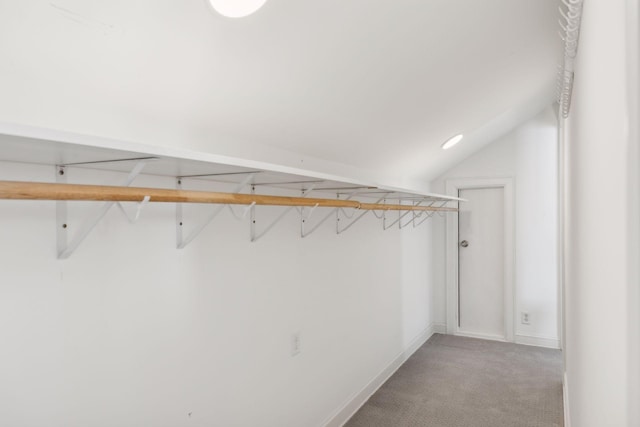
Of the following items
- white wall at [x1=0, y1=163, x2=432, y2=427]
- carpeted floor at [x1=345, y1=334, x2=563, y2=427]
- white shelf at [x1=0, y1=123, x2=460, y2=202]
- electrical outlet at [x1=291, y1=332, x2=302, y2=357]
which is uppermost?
white shelf at [x1=0, y1=123, x2=460, y2=202]

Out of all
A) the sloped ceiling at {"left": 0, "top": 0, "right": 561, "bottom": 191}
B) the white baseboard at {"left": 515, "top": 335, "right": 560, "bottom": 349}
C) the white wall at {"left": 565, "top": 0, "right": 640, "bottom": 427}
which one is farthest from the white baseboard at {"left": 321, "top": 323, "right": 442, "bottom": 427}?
the white wall at {"left": 565, "top": 0, "right": 640, "bottom": 427}

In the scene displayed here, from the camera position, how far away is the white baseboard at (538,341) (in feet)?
13.7

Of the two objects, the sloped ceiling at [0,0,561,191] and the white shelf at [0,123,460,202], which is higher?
the sloped ceiling at [0,0,561,191]

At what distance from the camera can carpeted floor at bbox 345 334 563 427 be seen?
2.79 meters

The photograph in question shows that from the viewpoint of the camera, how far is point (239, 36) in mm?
1309

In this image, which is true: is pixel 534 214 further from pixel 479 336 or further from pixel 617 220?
pixel 617 220

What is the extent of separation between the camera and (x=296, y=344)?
7.44ft

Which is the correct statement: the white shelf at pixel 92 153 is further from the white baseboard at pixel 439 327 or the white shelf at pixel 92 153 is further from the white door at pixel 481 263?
the white baseboard at pixel 439 327

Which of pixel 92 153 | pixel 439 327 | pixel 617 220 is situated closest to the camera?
pixel 617 220

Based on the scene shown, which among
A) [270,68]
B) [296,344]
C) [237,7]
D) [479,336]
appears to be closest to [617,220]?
[237,7]

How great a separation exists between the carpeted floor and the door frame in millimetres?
341

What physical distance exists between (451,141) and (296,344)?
2117mm

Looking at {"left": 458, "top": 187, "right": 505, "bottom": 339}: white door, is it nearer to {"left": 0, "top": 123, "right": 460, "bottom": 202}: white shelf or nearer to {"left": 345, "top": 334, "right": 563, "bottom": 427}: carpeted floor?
{"left": 345, "top": 334, "right": 563, "bottom": 427}: carpeted floor

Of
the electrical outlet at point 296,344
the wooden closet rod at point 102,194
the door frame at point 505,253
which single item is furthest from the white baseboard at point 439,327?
the wooden closet rod at point 102,194
